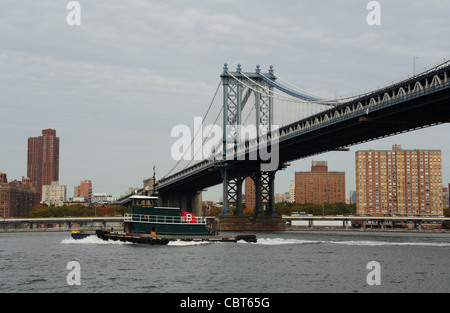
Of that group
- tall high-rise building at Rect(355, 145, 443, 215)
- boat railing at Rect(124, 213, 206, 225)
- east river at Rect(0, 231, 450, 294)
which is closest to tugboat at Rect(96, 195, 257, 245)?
boat railing at Rect(124, 213, 206, 225)

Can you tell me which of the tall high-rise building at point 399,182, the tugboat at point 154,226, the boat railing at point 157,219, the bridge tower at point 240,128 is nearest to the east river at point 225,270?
the tugboat at point 154,226

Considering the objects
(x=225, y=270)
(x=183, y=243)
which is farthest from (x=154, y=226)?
(x=225, y=270)

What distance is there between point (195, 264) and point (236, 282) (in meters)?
9.33

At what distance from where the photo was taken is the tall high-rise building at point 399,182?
190 m

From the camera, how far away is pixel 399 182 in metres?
192

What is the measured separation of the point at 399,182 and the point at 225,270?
160 meters

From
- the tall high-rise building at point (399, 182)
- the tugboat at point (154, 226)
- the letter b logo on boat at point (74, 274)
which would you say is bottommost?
the letter b logo on boat at point (74, 274)

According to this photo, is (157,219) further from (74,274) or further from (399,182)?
(399,182)

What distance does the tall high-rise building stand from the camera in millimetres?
189500

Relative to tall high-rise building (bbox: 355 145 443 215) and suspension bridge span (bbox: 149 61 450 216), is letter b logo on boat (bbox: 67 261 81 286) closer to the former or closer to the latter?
suspension bridge span (bbox: 149 61 450 216)

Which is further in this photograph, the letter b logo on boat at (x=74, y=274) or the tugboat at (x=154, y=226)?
the tugboat at (x=154, y=226)

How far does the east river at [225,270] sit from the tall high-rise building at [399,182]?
136933 mm

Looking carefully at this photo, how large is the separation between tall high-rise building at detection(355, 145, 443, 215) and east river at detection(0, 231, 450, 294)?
13693cm

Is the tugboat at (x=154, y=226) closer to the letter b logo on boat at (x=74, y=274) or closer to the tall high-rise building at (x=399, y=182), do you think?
the letter b logo on boat at (x=74, y=274)
